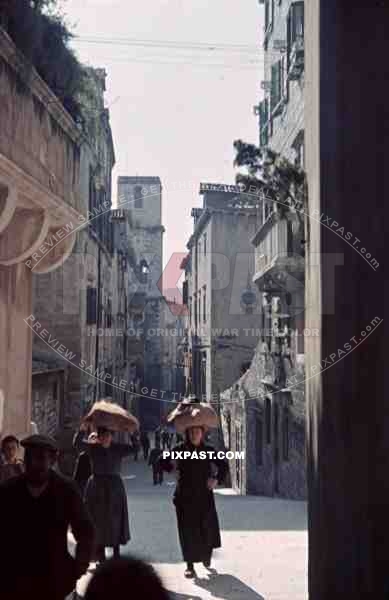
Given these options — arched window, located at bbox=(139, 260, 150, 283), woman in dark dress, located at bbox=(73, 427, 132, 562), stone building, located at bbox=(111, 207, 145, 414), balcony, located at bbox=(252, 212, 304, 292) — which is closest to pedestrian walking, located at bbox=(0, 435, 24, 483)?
woman in dark dress, located at bbox=(73, 427, 132, 562)

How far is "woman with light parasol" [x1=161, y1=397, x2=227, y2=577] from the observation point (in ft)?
18.8

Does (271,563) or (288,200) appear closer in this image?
(271,563)

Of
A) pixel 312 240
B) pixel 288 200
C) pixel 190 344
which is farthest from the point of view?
pixel 190 344

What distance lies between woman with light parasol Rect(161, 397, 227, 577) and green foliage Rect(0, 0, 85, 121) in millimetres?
3862

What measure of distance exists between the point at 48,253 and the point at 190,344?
2621 cm

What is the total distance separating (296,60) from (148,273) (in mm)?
32567

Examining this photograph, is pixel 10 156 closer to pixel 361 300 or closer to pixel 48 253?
pixel 48 253

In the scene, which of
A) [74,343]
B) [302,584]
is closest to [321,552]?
[302,584]

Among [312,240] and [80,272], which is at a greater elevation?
[80,272]

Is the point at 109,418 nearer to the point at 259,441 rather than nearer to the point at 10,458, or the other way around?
the point at 10,458

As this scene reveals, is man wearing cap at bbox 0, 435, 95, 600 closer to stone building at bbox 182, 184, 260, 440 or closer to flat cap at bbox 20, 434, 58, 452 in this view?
flat cap at bbox 20, 434, 58, 452

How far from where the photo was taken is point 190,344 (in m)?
34.4

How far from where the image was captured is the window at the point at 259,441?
741 inches

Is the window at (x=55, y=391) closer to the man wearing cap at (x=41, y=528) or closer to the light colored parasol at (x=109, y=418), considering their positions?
the light colored parasol at (x=109, y=418)
